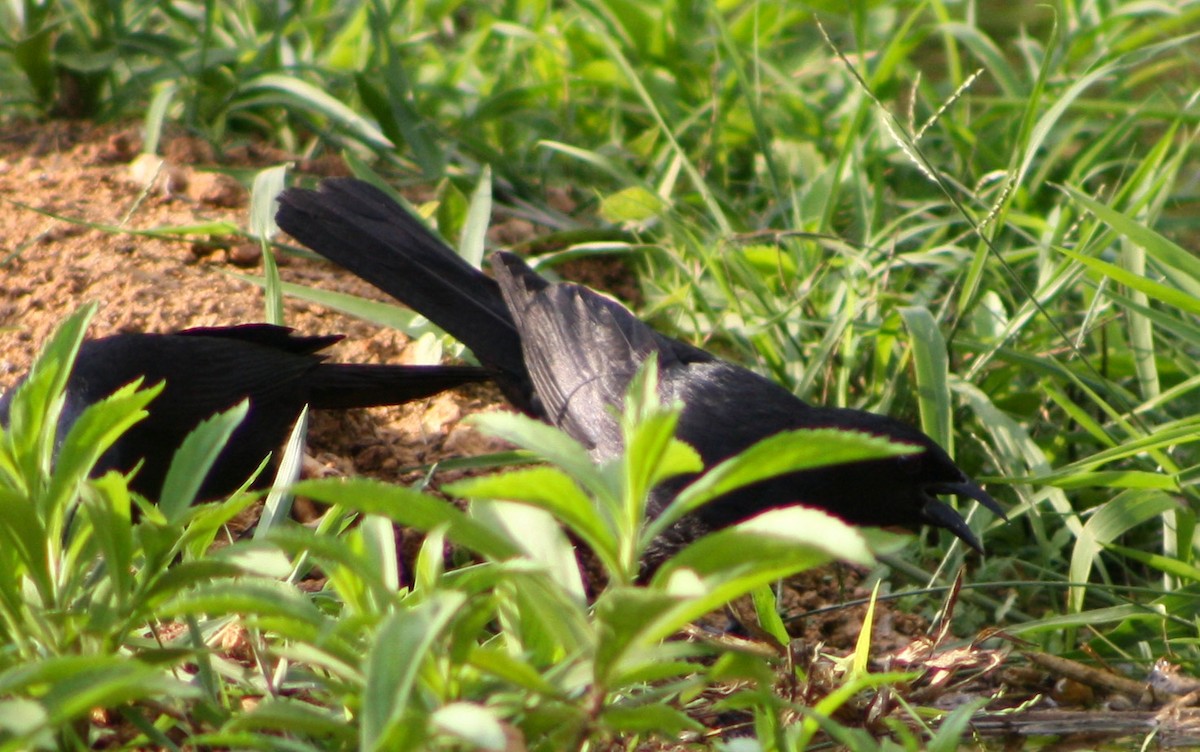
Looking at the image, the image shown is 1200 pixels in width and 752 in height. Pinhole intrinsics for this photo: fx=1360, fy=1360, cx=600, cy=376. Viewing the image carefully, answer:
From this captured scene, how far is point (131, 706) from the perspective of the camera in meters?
2.00

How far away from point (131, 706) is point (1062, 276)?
2.84 m

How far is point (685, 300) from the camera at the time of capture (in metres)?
4.33

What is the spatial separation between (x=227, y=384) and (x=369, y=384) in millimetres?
392

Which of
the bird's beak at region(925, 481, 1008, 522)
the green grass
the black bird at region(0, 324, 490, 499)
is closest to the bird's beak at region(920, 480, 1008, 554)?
the bird's beak at region(925, 481, 1008, 522)

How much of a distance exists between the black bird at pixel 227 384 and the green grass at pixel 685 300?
0.38 metres

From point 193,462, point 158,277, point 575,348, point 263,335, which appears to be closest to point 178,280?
point 158,277

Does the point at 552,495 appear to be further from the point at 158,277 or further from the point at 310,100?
the point at 310,100

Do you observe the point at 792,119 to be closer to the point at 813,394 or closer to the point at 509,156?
the point at 509,156

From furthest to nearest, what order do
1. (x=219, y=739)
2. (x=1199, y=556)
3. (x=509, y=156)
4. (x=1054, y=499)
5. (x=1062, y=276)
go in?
1. (x=509, y=156)
2. (x=1062, y=276)
3. (x=1054, y=499)
4. (x=1199, y=556)
5. (x=219, y=739)

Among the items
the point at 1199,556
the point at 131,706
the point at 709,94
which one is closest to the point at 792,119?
the point at 709,94

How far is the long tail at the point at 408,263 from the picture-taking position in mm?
4012

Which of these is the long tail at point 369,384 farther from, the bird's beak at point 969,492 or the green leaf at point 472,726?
the green leaf at point 472,726

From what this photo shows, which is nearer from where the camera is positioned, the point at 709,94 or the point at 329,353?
the point at 329,353

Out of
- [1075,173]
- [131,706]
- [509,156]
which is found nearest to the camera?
[131,706]
